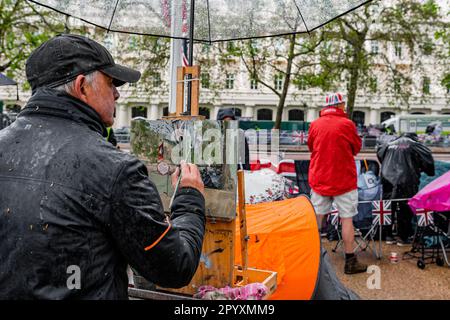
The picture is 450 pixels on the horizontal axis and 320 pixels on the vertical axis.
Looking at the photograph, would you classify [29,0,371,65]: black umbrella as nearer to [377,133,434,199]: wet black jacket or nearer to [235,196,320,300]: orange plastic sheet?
[235,196,320,300]: orange plastic sheet

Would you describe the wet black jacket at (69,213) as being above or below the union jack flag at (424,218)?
above

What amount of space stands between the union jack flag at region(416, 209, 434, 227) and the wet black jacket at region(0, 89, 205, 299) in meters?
5.21

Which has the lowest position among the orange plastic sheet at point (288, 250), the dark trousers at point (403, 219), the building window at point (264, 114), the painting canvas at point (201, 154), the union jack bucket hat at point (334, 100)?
the dark trousers at point (403, 219)

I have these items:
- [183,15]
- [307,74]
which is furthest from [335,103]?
[307,74]

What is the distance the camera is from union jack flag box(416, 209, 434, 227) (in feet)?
19.7

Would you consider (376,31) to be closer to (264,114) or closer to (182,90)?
(182,90)

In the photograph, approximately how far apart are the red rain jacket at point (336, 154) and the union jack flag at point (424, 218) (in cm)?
114

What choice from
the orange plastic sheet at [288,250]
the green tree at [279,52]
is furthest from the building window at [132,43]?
the orange plastic sheet at [288,250]

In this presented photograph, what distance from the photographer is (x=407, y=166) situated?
675 cm

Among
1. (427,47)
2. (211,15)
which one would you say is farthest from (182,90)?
(427,47)

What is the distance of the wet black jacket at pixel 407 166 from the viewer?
6707 mm

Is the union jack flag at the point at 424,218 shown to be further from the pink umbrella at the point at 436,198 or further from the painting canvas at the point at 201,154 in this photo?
the painting canvas at the point at 201,154

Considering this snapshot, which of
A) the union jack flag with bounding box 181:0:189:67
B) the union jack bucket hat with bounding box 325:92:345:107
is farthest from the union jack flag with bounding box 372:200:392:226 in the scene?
the union jack flag with bounding box 181:0:189:67
